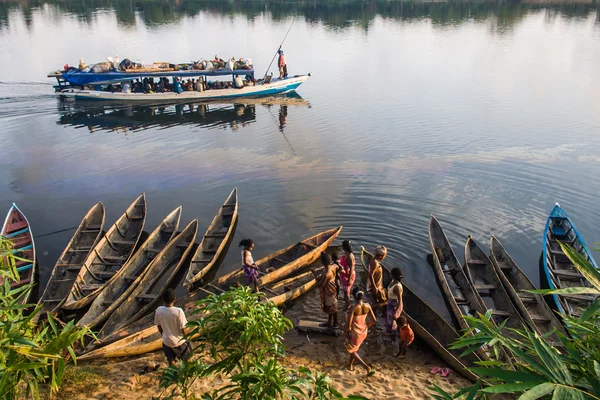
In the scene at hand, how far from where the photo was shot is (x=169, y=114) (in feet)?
91.3

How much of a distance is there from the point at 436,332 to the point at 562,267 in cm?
498

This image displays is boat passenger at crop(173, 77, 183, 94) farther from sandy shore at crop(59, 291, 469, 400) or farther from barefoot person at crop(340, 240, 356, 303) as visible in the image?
sandy shore at crop(59, 291, 469, 400)

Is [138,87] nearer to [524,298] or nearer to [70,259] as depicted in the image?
[70,259]

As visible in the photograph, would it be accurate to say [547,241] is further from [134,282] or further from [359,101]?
[359,101]

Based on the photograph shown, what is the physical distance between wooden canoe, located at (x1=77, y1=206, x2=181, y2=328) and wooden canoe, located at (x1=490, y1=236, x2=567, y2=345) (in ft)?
27.7

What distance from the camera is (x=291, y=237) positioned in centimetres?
1375

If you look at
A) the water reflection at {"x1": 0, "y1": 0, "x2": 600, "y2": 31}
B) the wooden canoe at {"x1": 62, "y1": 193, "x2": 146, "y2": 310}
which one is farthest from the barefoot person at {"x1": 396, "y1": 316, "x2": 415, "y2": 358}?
the water reflection at {"x1": 0, "y1": 0, "x2": 600, "y2": 31}

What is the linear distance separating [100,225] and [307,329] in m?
7.55

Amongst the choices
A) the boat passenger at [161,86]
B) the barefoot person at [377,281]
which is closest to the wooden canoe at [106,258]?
the barefoot person at [377,281]

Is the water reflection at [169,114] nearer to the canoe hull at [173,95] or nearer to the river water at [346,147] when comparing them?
the river water at [346,147]

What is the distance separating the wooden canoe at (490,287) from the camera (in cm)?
915

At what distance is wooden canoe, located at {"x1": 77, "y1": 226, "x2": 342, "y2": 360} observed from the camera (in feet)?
25.9

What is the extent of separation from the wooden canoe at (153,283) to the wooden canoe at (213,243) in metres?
0.45

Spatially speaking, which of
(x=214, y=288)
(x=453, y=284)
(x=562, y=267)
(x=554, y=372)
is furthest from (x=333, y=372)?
(x=562, y=267)
